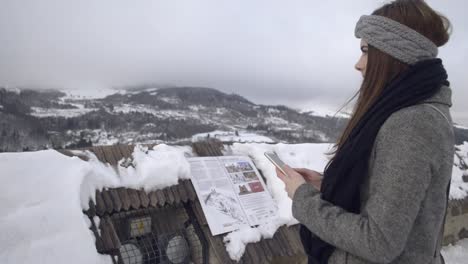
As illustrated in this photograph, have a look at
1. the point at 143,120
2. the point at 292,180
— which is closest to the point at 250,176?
the point at 292,180

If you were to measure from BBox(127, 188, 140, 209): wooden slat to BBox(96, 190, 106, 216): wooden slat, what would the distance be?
0.92 ft

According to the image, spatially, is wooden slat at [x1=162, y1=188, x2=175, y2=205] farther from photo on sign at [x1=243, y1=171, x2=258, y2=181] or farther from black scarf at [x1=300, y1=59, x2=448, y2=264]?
black scarf at [x1=300, y1=59, x2=448, y2=264]

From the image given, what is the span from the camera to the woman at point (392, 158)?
3.65 feet

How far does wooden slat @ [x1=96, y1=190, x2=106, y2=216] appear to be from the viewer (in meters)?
3.33

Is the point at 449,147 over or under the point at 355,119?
under

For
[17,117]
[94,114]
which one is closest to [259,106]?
[94,114]

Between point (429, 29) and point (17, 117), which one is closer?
point (429, 29)

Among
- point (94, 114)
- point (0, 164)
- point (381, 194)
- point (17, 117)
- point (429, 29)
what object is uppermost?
point (94, 114)

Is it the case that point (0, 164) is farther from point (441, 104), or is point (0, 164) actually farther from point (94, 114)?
point (94, 114)

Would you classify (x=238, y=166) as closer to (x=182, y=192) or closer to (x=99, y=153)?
(x=182, y=192)

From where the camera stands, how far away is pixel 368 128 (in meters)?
1.24

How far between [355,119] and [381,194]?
0.37 meters

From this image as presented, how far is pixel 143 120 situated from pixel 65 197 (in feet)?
295

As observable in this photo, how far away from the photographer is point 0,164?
10.1ft
